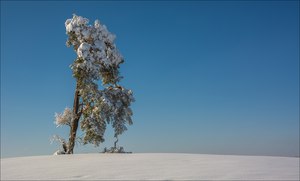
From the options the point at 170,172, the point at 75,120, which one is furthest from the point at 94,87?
the point at 170,172

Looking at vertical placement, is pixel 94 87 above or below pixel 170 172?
Result: above

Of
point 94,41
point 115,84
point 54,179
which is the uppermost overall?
point 94,41

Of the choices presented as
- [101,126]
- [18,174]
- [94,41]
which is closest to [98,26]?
[94,41]

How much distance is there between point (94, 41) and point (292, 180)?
672 inches

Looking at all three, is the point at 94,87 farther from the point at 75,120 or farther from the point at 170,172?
the point at 170,172

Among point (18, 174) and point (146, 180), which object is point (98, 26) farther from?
point (146, 180)

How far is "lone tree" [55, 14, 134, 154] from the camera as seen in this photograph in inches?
797

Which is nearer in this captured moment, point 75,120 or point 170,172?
point 170,172

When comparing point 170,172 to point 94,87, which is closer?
point 170,172

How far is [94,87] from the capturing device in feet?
67.2

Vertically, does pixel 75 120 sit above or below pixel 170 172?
above

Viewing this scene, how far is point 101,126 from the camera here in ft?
67.5

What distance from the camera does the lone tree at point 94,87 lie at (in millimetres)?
20234

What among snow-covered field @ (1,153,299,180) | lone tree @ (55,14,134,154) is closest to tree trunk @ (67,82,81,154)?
lone tree @ (55,14,134,154)
